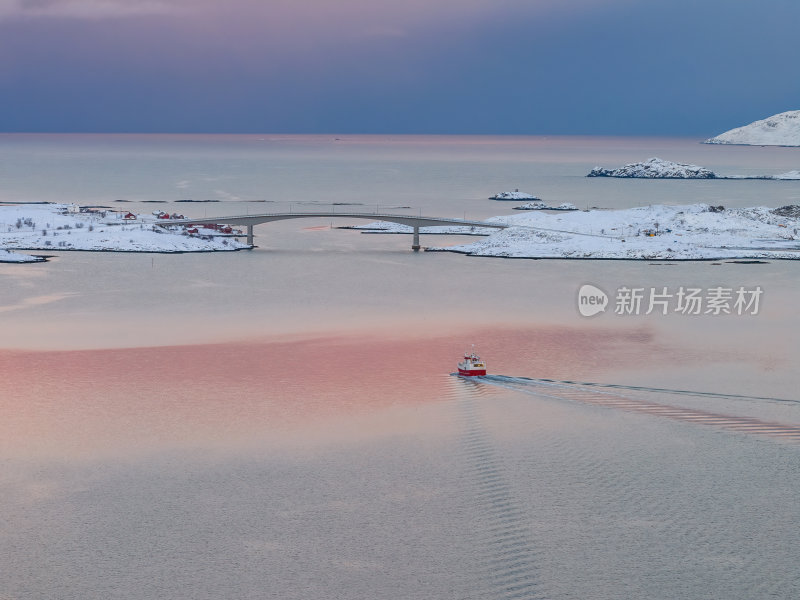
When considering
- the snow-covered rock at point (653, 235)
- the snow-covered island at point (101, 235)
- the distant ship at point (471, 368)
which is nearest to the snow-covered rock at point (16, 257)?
the snow-covered island at point (101, 235)

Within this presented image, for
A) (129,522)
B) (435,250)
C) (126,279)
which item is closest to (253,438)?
(129,522)

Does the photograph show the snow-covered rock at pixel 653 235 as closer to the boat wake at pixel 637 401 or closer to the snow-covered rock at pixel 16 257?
the snow-covered rock at pixel 16 257

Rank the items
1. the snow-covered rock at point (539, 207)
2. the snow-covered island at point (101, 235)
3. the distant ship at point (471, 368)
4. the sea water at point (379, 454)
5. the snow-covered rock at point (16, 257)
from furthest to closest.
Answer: the snow-covered rock at point (539, 207) → the snow-covered island at point (101, 235) → the snow-covered rock at point (16, 257) → the distant ship at point (471, 368) → the sea water at point (379, 454)

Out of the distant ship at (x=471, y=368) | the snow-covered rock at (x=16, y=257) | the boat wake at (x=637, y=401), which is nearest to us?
the boat wake at (x=637, y=401)

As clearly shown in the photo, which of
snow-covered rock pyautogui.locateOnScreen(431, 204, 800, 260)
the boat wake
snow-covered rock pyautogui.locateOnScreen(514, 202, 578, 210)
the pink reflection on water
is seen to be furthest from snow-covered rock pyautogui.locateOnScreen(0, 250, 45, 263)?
snow-covered rock pyautogui.locateOnScreen(514, 202, 578, 210)

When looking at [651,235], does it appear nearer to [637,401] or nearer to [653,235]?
[653,235]

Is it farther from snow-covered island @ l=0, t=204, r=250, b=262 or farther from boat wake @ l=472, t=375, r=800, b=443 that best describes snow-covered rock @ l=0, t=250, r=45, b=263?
boat wake @ l=472, t=375, r=800, b=443
